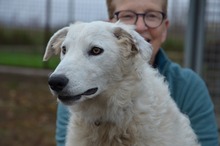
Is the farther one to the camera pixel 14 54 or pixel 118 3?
pixel 14 54

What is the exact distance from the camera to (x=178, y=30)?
10766mm

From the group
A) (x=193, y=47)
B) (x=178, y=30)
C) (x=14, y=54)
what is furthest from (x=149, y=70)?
(x=14, y=54)

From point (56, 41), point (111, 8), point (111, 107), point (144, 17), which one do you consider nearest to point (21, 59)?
point (111, 8)

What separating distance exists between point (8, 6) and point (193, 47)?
650 cm

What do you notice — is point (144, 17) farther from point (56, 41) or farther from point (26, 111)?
point (26, 111)

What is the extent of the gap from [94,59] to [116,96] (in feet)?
0.93

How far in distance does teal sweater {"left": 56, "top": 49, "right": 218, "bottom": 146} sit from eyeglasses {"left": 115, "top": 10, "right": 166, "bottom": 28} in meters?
0.24

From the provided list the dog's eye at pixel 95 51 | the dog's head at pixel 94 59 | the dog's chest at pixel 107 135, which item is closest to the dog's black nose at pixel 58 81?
the dog's head at pixel 94 59

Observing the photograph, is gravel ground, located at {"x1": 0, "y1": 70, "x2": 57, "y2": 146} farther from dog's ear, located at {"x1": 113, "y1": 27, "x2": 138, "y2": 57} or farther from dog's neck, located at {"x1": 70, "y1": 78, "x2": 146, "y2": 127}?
dog's ear, located at {"x1": 113, "y1": 27, "x2": 138, "y2": 57}

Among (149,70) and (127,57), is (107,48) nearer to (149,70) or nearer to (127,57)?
(127,57)

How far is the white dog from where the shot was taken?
2949mm

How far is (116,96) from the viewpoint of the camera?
10.1 feet

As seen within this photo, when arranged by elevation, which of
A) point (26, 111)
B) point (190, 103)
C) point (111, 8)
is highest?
point (111, 8)

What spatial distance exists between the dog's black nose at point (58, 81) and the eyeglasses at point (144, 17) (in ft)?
3.08
